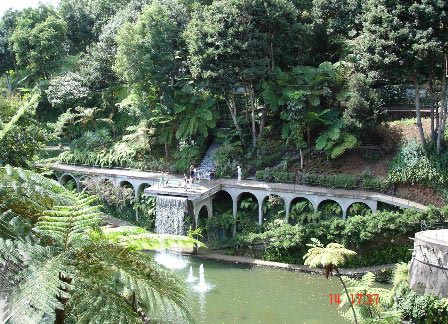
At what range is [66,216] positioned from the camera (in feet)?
13.2

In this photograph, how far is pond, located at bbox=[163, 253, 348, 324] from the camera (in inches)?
652

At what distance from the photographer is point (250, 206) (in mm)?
23672

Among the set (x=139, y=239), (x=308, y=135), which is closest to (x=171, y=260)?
(x=308, y=135)

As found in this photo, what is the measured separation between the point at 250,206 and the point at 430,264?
11021 mm

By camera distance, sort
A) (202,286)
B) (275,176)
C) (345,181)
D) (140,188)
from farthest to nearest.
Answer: (140,188), (275,176), (345,181), (202,286)

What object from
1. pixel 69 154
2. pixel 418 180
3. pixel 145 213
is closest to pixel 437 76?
pixel 418 180

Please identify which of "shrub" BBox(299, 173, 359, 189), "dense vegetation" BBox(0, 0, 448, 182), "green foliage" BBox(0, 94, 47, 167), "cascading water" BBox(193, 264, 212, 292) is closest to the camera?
"green foliage" BBox(0, 94, 47, 167)

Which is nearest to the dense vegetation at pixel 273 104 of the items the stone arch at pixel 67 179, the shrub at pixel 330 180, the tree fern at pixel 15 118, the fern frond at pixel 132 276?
the shrub at pixel 330 180

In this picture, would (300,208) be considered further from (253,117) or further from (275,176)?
(253,117)

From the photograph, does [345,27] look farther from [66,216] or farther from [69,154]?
[66,216]

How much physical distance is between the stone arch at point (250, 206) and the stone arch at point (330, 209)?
8.47 feet

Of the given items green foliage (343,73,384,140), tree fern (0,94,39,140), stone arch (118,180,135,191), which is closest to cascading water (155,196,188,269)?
stone arch (118,180,135,191)

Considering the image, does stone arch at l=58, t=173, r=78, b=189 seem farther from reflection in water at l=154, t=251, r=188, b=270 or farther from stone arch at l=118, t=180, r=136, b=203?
reflection in water at l=154, t=251, r=188, b=270

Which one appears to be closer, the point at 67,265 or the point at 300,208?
the point at 67,265
